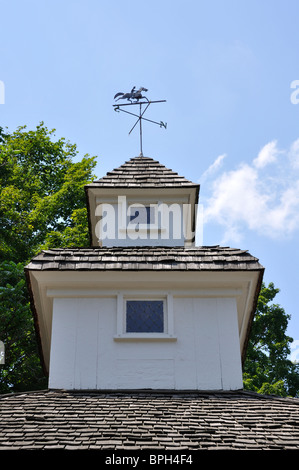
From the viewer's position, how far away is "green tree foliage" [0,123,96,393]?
18.3m

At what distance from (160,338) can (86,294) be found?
4.91 feet

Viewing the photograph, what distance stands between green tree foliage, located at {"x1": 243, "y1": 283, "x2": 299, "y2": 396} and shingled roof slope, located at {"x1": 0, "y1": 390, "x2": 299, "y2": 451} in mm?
16789

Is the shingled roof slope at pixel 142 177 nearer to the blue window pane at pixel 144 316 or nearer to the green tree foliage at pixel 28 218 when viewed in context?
the blue window pane at pixel 144 316

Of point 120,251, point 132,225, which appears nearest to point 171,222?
point 132,225

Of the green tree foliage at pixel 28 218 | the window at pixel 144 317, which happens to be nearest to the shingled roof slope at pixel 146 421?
the window at pixel 144 317

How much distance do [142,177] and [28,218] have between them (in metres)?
10.5

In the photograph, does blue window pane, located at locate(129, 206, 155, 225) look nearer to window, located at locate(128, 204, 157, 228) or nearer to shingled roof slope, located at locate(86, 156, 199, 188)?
window, located at locate(128, 204, 157, 228)

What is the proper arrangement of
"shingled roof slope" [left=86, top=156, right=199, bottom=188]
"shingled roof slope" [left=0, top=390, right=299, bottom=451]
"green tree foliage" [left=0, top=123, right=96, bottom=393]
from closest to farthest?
"shingled roof slope" [left=0, top=390, right=299, bottom=451] → "shingled roof slope" [left=86, top=156, right=199, bottom=188] → "green tree foliage" [left=0, top=123, right=96, bottom=393]

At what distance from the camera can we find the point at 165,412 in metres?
7.38

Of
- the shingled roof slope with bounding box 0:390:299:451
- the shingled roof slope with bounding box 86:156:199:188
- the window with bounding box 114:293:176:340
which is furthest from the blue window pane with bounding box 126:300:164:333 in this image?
the shingled roof slope with bounding box 86:156:199:188

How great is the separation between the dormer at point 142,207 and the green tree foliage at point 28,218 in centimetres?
530

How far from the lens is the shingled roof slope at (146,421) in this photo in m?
6.30

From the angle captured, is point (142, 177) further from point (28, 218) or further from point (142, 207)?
point (28, 218)

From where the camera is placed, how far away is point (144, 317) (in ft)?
32.4
